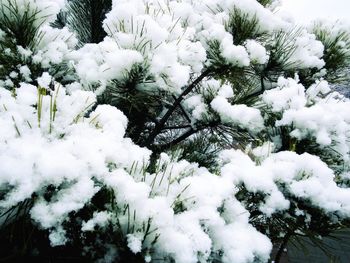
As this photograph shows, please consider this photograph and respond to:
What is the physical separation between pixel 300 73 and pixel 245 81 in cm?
45

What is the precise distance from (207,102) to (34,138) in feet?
3.57

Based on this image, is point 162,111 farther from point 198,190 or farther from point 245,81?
point 198,190

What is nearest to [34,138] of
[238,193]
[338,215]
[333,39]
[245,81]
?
[238,193]

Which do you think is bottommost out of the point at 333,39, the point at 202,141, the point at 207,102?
the point at 202,141

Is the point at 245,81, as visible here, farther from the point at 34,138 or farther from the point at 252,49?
the point at 34,138

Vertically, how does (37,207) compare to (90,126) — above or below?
below

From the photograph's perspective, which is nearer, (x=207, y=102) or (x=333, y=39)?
(x=207, y=102)

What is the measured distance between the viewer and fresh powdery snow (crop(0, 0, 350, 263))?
30.5 inches

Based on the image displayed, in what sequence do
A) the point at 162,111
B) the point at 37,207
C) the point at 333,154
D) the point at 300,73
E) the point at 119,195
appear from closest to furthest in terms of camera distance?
the point at 37,207, the point at 119,195, the point at 333,154, the point at 300,73, the point at 162,111

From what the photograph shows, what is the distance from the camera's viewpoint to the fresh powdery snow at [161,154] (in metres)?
0.78

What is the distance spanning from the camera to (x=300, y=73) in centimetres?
208

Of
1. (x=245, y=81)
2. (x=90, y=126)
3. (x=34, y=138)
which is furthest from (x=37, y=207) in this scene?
(x=245, y=81)

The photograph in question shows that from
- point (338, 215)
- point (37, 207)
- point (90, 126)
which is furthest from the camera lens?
point (338, 215)

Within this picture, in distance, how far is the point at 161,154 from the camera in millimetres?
1167
